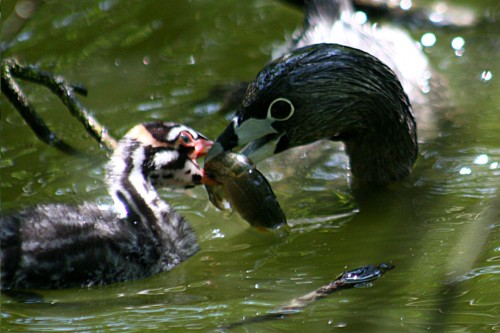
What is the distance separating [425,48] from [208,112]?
2.16 meters

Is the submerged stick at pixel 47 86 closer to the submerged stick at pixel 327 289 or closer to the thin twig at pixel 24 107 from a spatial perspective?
the thin twig at pixel 24 107

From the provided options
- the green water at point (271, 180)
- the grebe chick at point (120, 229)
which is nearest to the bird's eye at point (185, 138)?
the grebe chick at point (120, 229)

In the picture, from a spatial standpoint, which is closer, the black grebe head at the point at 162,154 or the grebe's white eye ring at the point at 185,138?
the black grebe head at the point at 162,154

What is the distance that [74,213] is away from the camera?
224 inches

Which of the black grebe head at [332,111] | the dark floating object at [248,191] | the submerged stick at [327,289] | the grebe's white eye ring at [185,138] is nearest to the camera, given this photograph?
the submerged stick at [327,289]

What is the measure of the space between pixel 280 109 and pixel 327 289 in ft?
4.53

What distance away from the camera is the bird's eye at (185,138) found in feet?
20.5

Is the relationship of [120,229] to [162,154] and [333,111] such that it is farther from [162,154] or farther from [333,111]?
[333,111]

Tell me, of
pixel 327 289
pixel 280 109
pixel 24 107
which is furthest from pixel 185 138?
pixel 327 289

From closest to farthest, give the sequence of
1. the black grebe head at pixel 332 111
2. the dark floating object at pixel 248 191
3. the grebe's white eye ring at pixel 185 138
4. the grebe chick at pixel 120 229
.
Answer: the grebe chick at pixel 120 229 < the dark floating object at pixel 248 191 < the black grebe head at pixel 332 111 < the grebe's white eye ring at pixel 185 138

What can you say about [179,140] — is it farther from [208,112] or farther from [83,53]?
[83,53]

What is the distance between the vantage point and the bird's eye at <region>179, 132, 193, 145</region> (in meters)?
6.26

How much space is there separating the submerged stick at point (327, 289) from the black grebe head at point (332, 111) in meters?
1.18

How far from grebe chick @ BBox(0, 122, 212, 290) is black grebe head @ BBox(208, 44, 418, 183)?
340mm
